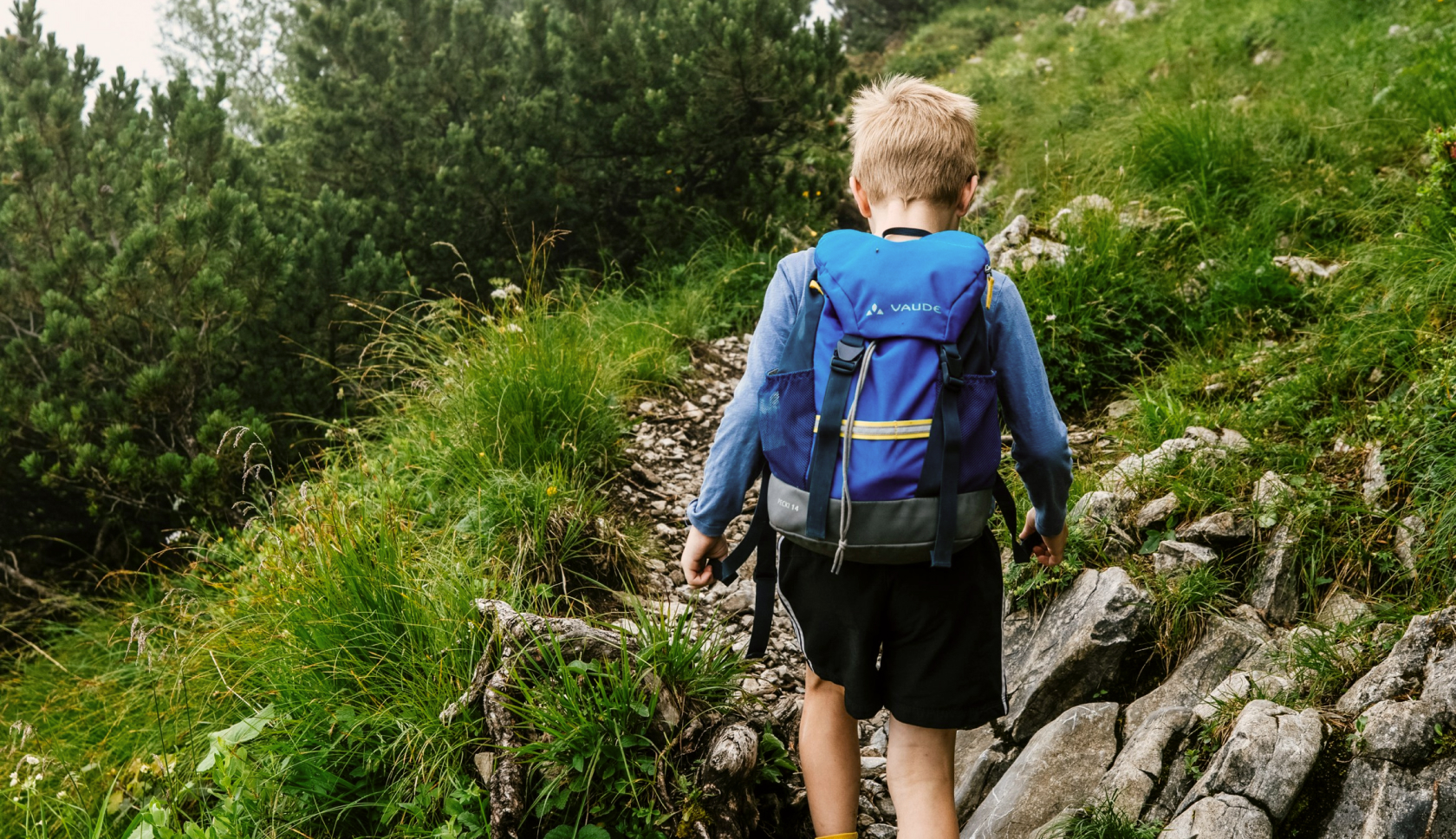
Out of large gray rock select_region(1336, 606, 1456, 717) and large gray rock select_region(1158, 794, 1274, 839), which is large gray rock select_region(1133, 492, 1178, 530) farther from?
large gray rock select_region(1158, 794, 1274, 839)

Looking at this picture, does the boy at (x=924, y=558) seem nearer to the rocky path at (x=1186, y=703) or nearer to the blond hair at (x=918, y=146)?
the blond hair at (x=918, y=146)

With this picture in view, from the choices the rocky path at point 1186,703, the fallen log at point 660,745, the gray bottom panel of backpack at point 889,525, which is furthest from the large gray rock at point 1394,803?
the fallen log at point 660,745

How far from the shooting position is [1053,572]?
3094mm

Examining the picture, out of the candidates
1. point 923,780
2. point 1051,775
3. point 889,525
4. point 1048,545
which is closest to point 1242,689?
point 1051,775

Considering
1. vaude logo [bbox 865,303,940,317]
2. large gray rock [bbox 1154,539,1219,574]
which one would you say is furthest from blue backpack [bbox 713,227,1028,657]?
large gray rock [bbox 1154,539,1219,574]

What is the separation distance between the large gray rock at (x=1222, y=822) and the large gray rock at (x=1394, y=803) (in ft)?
0.50

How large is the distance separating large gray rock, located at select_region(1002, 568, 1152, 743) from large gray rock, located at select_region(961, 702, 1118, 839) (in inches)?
3.4

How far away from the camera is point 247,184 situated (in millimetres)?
7328

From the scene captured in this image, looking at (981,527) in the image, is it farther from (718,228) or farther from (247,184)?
(247,184)

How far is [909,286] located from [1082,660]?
1687mm

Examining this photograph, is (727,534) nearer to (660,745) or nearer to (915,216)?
(660,745)

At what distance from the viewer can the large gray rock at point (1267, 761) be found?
6.68 ft

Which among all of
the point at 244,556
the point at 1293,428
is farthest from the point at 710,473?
the point at 244,556

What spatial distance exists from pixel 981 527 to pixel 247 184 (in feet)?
24.8
